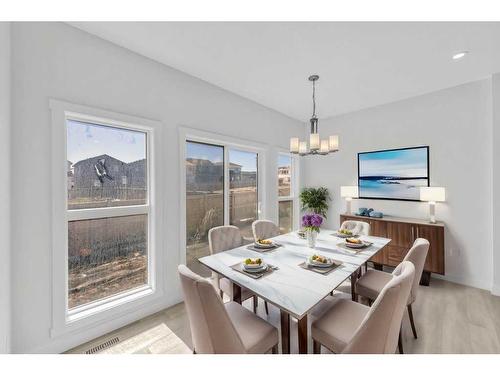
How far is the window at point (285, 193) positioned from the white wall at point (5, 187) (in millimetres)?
3623

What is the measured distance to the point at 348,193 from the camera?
3918 millimetres

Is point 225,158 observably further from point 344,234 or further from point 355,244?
point 355,244

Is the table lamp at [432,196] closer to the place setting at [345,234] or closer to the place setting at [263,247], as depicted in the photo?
the place setting at [345,234]

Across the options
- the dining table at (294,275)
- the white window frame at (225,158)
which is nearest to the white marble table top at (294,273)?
the dining table at (294,275)

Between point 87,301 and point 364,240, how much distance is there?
3.03 m

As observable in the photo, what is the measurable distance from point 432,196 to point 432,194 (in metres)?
0.03

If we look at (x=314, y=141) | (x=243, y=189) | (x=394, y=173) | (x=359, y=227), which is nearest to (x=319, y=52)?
(x=314, y=141)

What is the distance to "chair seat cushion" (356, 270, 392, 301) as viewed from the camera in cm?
196

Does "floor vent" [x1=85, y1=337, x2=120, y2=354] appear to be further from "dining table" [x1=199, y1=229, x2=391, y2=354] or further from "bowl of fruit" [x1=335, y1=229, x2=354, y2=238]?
"bowl of fruit" [x1=335, y1=229, x2=354, y2=238]

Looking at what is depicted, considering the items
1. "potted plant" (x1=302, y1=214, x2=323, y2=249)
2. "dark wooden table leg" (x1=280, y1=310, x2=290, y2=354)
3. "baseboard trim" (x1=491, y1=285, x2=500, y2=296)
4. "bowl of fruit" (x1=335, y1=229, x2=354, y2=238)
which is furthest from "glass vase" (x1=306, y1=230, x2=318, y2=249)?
"baseboard trim" (x1=491, y1=285, x2=500, y2=296)

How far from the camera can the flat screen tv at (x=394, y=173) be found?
3363 millimetres

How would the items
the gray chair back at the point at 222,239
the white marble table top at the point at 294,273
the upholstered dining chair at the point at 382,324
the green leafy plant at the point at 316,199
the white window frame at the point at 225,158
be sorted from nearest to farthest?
the upholstered dining chair at the point at 382,324, the white marble table top at the point at 294,273, the gray chair back at the point at 222,239, the white window frame at the point at 225,158, the green leafy plant at the point at 316,199

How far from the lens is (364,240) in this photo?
246 centimetres

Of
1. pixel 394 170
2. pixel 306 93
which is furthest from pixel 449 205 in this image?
pixel 306 93
